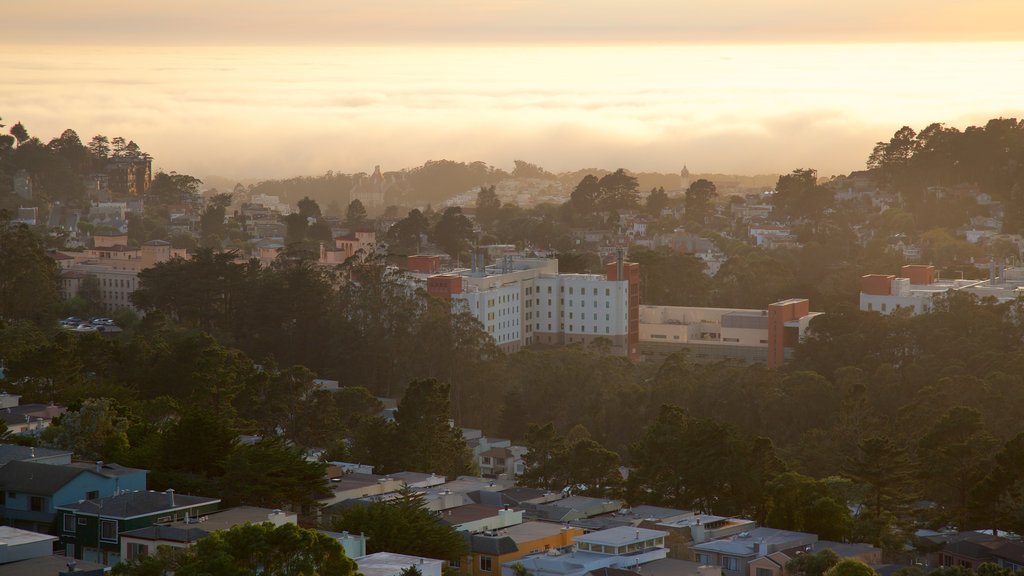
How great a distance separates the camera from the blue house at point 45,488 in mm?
24672

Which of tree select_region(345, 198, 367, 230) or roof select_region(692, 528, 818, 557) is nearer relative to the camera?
roof select_region(692, 528, 818, 557)

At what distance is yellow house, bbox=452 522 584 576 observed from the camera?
24.0m

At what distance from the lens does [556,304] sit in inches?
2288

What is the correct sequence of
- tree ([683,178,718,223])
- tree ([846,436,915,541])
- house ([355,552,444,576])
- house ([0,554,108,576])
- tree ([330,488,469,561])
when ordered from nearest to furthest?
house ([0,554,108,576]), house ([355,552,444,576]), tree ([330,488,469,561]), tree ([846,436,915,541]), tree ([683,178,718,223])

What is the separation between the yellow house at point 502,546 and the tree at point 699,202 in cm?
5750

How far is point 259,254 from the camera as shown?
7125 cm

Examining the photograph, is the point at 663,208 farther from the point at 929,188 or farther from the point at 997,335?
the point at 997,335

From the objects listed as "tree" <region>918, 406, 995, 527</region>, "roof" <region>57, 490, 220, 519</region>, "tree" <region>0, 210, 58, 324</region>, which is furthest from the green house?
"tree" <region>0, 210, 58, 324</region>

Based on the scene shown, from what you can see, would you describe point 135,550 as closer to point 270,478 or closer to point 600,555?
point 270,478

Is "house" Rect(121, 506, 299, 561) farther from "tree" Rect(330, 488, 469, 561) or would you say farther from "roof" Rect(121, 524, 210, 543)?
"tree" Rect(330, 488, 469, 561)

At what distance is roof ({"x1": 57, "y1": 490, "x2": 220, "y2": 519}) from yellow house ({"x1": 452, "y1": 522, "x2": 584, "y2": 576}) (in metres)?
3.66

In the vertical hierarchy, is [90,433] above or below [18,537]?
above

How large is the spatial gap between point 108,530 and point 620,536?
6.94 m

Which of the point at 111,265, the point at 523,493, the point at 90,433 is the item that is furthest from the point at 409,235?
the point at 90,433
